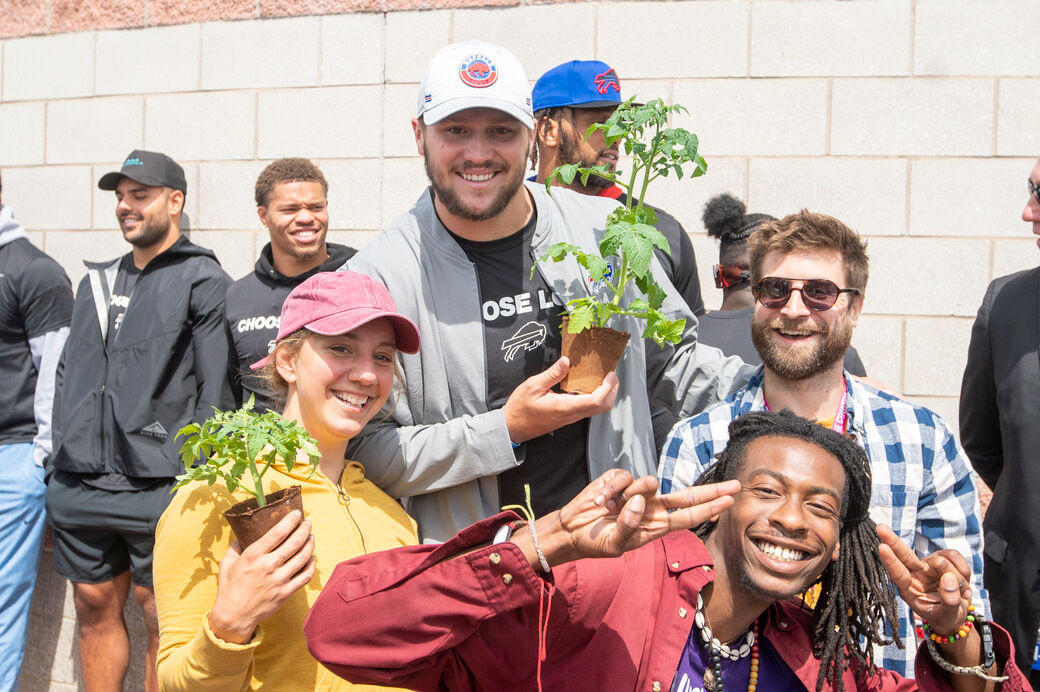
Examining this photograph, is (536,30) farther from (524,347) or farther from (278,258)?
(524,347)

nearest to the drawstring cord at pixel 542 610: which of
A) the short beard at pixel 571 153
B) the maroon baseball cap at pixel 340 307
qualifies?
the maroon baseball cap at pixel 340 307

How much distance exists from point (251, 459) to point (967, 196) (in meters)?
3.53

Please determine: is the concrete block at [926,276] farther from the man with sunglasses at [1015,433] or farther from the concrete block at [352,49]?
the concrete block at [352,49]

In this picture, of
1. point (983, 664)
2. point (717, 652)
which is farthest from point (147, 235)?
point (983, 664)

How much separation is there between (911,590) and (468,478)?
118 cm

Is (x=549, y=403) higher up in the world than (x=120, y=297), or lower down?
lower down

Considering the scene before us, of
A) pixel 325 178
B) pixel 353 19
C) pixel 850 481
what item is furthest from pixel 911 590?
pixel 353 19

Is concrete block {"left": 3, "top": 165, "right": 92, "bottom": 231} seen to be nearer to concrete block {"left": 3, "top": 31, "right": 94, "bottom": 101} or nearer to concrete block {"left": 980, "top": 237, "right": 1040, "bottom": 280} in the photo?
concrete block {"left": 3, "top": 31, "right": 94, "bottom": 101}

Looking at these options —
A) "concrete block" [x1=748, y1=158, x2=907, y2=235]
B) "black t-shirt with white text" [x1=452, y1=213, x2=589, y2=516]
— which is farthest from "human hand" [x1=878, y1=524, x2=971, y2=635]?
"concrete block" [x1=748, y1=158, x2=907, y2=235]

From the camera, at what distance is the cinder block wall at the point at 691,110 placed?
4211 mm

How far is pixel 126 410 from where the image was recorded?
14.1ft

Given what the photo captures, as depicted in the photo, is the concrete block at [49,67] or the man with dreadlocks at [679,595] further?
the concrete block at [49,67]

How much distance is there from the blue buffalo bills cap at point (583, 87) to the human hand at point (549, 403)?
167 centimetres

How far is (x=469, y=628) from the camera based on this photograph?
66.7 inches
